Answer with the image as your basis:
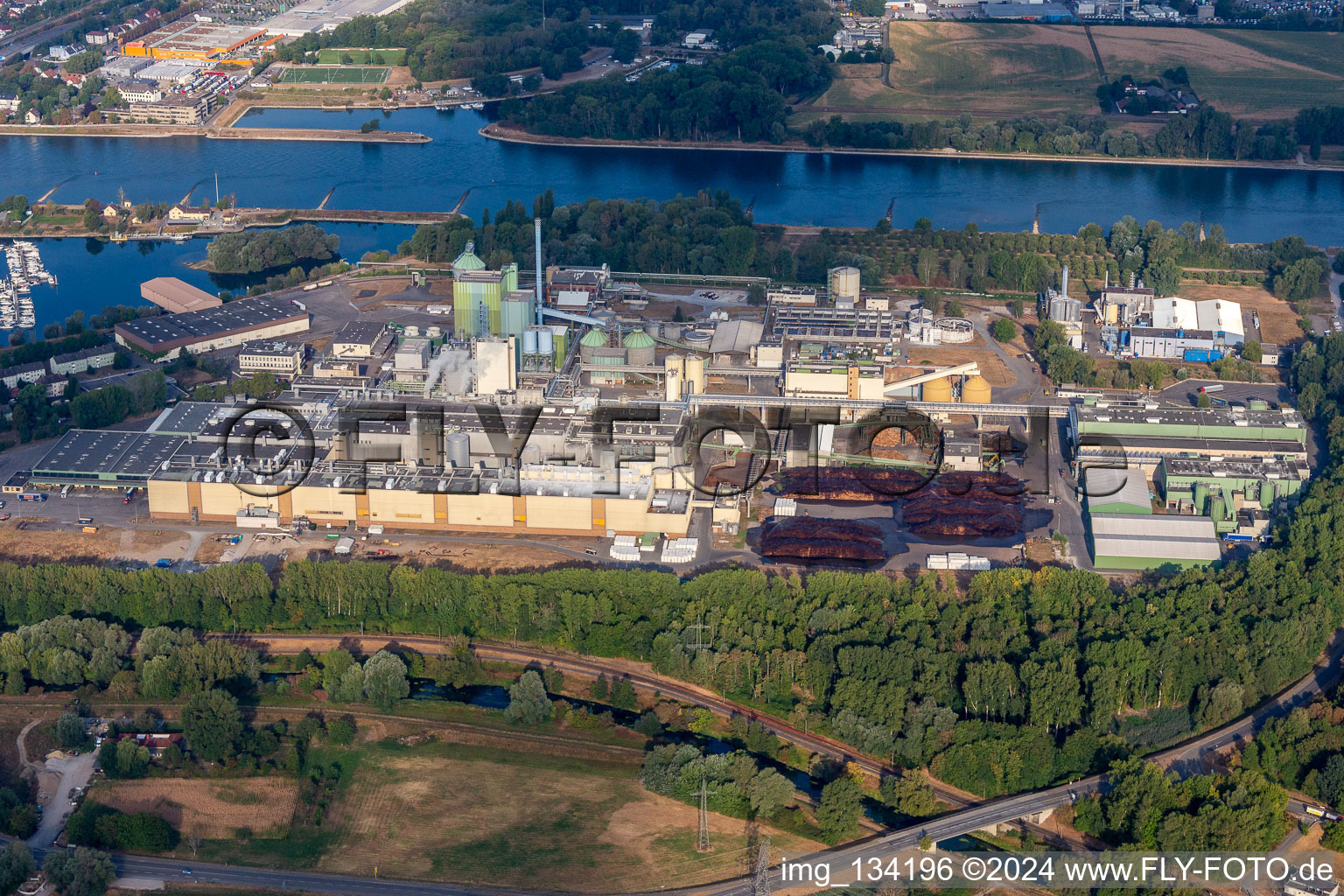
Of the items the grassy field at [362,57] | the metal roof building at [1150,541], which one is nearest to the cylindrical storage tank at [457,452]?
the metal roof building at [1150,541]

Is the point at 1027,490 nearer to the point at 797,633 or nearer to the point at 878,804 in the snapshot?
the point at 797,633

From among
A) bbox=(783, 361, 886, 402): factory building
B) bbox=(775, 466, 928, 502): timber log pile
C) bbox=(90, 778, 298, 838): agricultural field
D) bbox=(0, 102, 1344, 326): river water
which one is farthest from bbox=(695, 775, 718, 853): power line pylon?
bbox=(0, 102, 1344, 326): river water

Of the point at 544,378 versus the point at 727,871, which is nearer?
the point at 727,871

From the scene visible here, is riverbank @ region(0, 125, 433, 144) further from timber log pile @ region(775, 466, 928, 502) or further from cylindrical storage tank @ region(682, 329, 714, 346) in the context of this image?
timber log pile @ region(775, 466, 928, 502)

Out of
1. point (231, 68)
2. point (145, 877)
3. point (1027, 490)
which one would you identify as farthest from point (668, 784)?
point (231, 68)

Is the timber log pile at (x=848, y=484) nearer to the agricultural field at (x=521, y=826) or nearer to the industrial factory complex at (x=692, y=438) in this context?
the industrial factory complex at (x=692, y=438)

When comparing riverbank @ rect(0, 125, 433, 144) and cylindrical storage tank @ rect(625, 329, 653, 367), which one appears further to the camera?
riverbank @ rect(0, 125, 433, 144)
